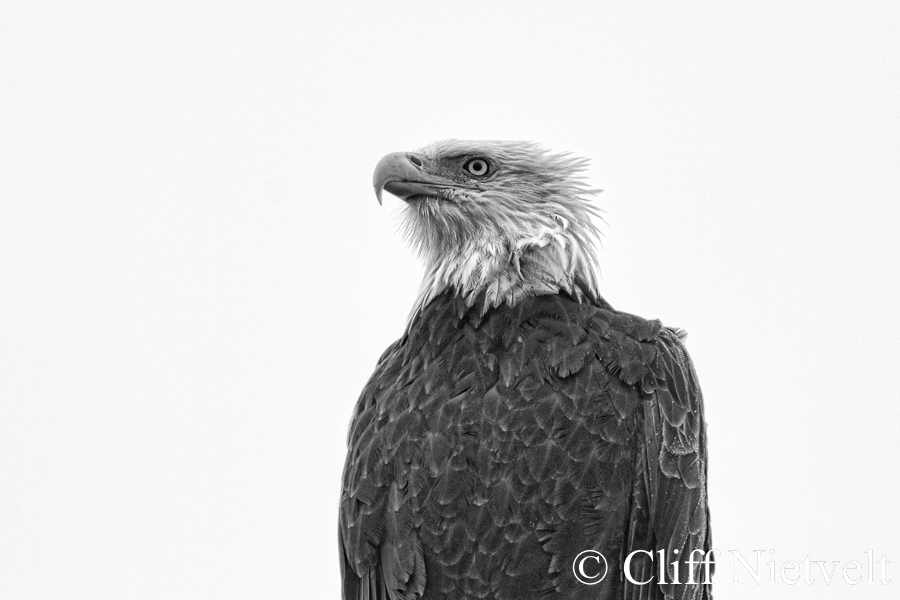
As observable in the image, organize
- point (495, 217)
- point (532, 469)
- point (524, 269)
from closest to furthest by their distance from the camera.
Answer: point (532, 469)
point (524, 269)
point (495, 217)

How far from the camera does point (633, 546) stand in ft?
18.4

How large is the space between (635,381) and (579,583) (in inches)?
42.3

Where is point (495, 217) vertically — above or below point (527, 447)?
above

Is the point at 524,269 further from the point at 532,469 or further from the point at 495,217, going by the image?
the point at 532,469

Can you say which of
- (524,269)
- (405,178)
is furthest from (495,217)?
(405,178)

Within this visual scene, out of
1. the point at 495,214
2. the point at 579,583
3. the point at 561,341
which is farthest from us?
the point at 495,214

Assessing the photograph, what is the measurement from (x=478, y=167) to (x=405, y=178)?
1.50 feet

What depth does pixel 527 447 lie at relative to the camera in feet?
18.5

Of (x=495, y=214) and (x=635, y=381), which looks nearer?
(x=635, y=381)

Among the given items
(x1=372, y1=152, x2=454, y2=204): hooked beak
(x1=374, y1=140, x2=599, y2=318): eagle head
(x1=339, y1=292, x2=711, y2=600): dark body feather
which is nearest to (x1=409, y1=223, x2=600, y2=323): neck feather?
(x1=374, y1=140, x2=599, y2=318): eagle head

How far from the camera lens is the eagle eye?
6730 mm

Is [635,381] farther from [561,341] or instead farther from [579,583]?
[579,583]

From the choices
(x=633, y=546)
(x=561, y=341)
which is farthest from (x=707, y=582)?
(x=561, y=341)

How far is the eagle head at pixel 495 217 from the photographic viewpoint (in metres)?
6.40
